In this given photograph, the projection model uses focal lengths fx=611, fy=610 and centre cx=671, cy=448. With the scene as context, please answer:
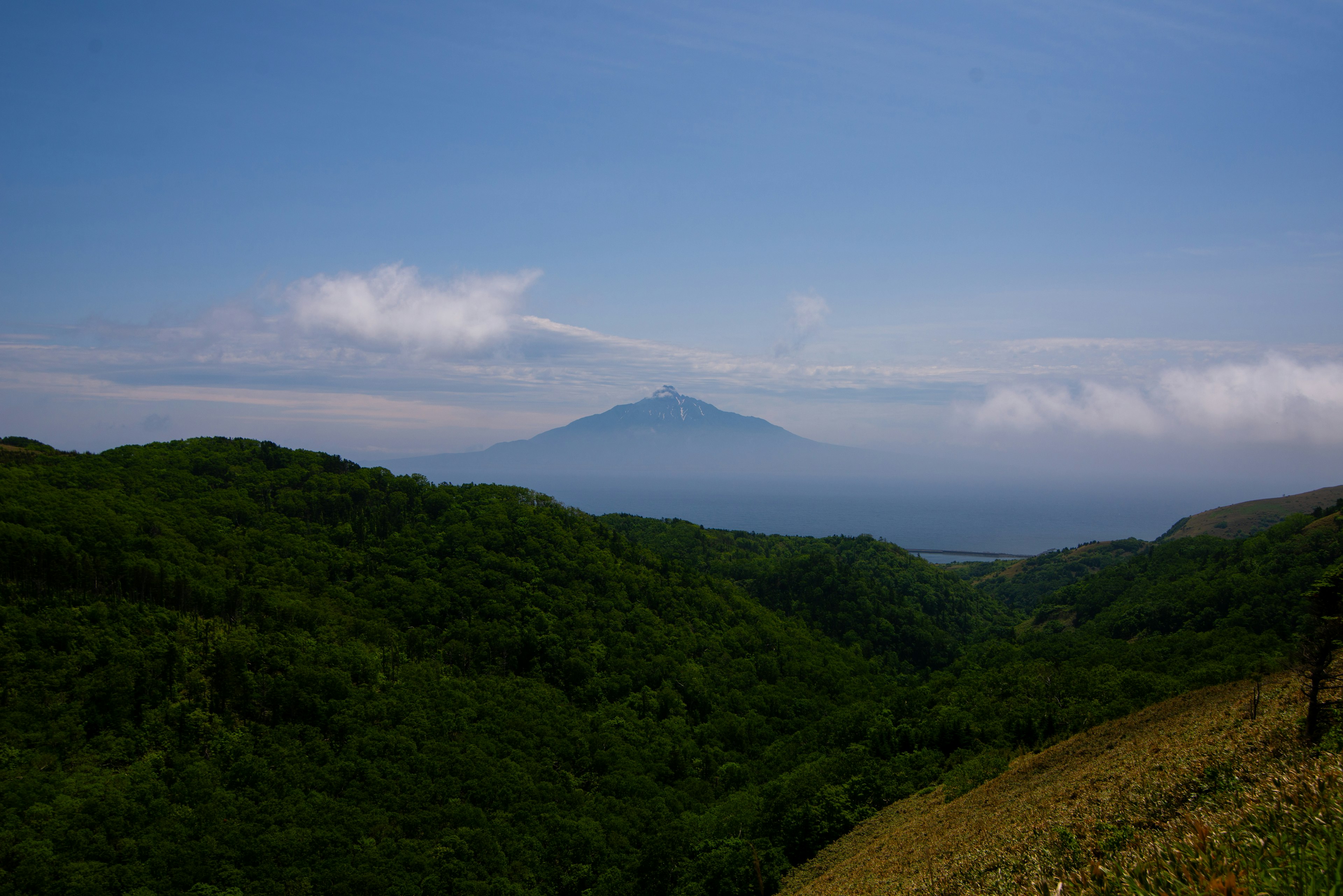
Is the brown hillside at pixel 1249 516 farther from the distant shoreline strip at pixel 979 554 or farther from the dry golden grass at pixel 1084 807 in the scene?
the dry golden grass at pixel 1084 807

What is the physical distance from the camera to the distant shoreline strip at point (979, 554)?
18450 centimetres

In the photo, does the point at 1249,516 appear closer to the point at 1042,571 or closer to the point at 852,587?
the point at 1042,571

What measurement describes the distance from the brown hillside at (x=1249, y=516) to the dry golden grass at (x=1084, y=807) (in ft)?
415

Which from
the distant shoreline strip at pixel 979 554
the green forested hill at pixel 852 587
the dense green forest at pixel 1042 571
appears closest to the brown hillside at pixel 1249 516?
the dense green forest at pixel 1042 571

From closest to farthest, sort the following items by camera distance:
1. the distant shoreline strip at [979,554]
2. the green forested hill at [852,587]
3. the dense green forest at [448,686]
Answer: the dense green forest at [448,686] < the green forested hill at [852,587] < the distant shoreline strip at [979,554]

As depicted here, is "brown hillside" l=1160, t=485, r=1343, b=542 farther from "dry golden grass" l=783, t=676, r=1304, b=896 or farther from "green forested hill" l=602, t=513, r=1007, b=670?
"dry golden grass" l=783, t=676, r=1304, b=896

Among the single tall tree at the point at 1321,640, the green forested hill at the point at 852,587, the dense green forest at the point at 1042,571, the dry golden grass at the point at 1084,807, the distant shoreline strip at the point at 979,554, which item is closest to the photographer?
the dry golden grass at the point at 1084,807

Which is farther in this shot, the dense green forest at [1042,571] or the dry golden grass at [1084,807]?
the dense green forest at [1042,571]

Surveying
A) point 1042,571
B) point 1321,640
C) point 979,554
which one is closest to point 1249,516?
point 1042,571

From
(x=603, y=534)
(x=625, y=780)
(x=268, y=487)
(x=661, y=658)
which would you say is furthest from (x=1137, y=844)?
(x=268, y=487)

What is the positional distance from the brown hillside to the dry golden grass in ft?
415

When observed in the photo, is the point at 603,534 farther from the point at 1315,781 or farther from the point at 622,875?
the point at 1315,781

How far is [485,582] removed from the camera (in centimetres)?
6222

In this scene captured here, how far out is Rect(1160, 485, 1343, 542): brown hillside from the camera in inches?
4998
